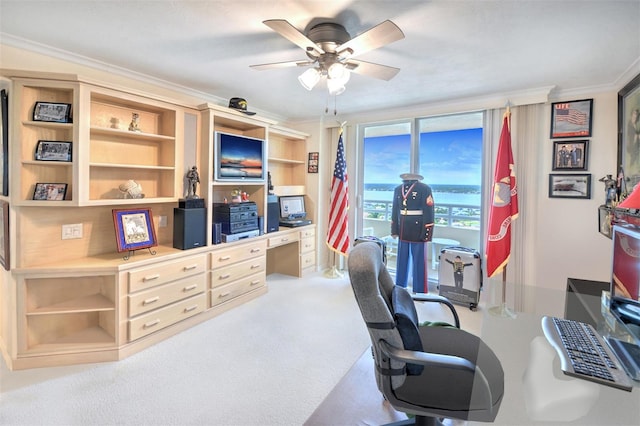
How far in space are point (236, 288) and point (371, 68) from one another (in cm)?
256

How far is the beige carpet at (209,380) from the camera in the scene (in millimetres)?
1781

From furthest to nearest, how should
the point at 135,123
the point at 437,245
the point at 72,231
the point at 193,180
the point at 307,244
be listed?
the point at 307,244, the point at 437,245, the point at 193,180, the point at 135,123, the point at 72,231

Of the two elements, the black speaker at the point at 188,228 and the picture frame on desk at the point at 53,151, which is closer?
the picture frame on desk at the point at 53,151

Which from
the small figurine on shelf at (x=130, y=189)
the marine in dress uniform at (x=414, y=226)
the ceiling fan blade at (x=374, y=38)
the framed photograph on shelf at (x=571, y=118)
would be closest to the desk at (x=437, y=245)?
the marine in dress uniform at (x=414, y=226)

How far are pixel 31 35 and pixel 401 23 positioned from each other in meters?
2.55

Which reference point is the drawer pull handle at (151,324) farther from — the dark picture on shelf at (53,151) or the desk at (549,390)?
the desk at (549,390)

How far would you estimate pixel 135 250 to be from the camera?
2.72 m

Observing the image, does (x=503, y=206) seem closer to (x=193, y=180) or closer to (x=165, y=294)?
(x=193, y=180)

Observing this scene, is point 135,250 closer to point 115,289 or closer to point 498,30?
point 115,289

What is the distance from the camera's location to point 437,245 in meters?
4.28

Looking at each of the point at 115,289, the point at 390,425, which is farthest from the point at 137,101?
the point at 390,425

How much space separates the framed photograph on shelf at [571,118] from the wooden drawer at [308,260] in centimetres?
328

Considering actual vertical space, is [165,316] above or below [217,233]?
below

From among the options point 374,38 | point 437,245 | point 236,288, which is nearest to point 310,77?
point 374,38
